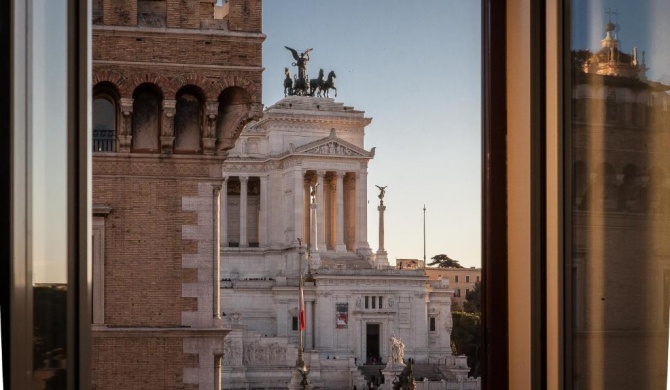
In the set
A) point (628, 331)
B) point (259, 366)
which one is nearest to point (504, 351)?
point (628, 331)

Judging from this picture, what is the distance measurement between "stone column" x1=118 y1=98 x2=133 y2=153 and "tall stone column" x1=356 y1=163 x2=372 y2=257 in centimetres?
3781

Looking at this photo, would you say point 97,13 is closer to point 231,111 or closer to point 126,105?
point 126,105

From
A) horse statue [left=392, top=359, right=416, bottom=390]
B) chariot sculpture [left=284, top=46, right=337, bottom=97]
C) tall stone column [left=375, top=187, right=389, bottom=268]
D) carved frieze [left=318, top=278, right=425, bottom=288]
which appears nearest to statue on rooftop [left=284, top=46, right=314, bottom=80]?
chariot sculpture [left=284, top=46, right=337, bottom=97]

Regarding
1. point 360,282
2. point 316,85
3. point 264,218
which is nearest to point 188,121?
point 360,282

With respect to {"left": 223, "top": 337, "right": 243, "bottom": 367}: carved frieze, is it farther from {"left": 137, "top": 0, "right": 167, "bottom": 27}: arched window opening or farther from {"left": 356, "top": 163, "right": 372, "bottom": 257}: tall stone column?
{"left": 137, "top": 0, "right": 167, "bottom": 27}: arched window opening

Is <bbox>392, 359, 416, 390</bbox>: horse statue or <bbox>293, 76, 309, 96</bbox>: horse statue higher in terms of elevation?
<bbox>293, 76, 309, 96</bbox>: horse statue

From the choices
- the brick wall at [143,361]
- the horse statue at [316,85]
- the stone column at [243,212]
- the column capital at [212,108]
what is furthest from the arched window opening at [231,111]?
the horse statue at [316,85]

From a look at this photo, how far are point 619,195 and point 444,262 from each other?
51382 millimetres

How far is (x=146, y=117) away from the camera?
11539mm

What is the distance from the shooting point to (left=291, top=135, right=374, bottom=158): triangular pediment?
48.4m

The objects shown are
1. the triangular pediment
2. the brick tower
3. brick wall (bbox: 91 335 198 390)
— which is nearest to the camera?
brick wall (bbox: 91 335 198 390)

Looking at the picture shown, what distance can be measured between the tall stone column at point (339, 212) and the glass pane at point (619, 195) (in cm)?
4682

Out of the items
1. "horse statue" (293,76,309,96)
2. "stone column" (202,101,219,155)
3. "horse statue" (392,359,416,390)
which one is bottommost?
"horse statue" (392,359,416,390)

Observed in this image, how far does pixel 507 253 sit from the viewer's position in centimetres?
243
